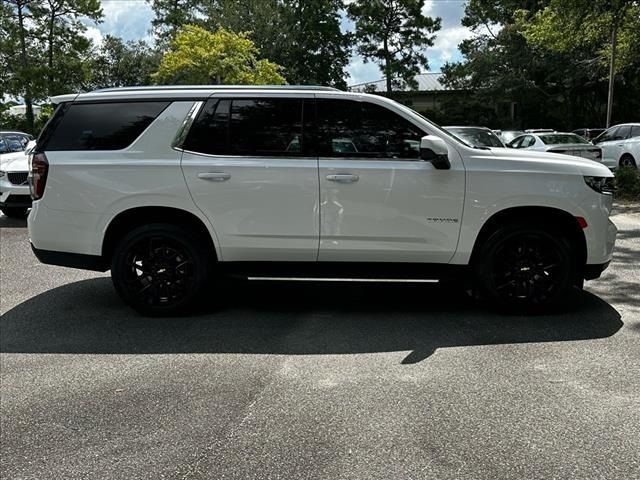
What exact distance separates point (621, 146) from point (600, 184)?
13.2m

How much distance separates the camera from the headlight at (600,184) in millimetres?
4988

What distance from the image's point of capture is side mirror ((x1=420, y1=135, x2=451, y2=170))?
15.4ft

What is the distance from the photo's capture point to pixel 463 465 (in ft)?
9.40

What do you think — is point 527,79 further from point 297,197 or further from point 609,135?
point 297,197

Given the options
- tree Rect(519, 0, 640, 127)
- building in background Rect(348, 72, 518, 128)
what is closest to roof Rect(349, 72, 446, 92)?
building in background Rect(348, 72, 518, 128)

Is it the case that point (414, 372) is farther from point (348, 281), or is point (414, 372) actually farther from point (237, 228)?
point (348, 281)

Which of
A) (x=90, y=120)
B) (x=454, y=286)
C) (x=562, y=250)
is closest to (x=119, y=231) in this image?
(x=90, y=120)

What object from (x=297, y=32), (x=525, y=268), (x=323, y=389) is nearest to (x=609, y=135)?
(x=525, y=268)

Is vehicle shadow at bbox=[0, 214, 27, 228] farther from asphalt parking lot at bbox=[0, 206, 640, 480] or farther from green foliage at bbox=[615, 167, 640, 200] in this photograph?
green foliage at bbox=[615, 167, 640, 200]

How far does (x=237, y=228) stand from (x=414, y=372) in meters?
2.00

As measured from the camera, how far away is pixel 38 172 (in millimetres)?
5090

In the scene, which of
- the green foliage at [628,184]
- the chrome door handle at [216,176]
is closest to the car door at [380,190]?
the chrome door handle at [216,176]

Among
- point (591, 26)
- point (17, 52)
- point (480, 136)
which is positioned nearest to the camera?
point (480, 136)

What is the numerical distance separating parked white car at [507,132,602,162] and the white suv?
1071 centimetres
